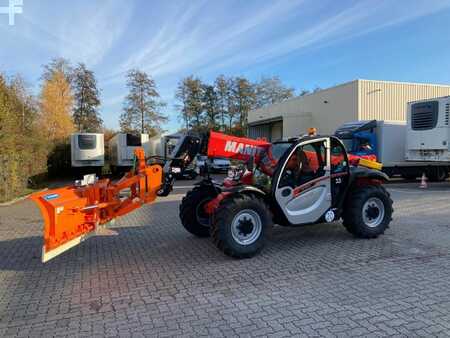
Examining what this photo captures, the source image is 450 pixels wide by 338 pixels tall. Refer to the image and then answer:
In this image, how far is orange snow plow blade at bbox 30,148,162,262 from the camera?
475 centimetres

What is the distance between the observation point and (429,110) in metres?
15.8

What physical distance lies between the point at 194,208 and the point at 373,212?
11.2ft

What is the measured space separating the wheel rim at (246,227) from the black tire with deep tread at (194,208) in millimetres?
1371

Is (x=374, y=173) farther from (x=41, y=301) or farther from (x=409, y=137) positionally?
(x=409, y=137)

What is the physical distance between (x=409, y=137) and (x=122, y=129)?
33737 mm

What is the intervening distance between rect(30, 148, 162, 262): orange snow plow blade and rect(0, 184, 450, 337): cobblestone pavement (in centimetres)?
59

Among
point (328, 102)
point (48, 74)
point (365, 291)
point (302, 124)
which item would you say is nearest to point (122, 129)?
point (48, 74)

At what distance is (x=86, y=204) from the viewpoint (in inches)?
209

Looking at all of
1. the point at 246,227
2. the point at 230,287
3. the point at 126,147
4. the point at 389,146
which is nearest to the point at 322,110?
the point at 389,146

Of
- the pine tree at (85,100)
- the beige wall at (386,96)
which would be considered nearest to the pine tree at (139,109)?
the pine tree at (85,100)

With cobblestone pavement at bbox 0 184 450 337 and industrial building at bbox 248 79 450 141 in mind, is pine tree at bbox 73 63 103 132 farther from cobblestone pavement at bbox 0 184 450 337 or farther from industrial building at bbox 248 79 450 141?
cobblestone pavement at bbox 0 184 450 337

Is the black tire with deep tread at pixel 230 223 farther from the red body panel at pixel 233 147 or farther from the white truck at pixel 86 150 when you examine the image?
the white truck at pixel 86 150

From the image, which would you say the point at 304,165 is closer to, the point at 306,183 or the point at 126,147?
the point at 306,183

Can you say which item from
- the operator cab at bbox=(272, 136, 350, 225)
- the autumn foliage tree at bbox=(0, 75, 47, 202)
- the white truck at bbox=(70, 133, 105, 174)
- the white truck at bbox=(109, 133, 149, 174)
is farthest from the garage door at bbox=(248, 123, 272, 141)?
the operator cab at bbox=(272, 136, 350, 225)
